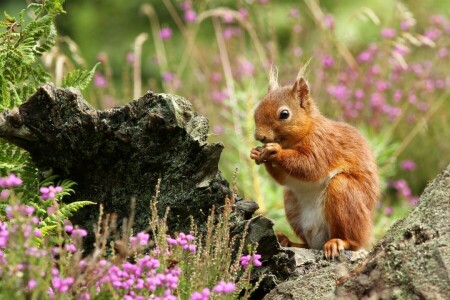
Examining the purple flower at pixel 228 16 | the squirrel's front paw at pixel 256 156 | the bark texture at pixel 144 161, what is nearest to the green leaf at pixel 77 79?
the bark texture at pixel 144 161

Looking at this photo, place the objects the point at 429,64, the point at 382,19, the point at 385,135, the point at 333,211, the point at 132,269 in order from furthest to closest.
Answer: the point at 382,19, the point at 429,64, the point at 385,135, the point at 333,211, the point at 132,269

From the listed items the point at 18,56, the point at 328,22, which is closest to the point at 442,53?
the point at 328,22

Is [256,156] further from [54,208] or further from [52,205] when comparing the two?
[54,208]

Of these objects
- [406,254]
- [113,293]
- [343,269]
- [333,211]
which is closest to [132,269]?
[113,293]

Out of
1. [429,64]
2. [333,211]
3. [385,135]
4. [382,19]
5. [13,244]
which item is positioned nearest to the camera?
[13,244]

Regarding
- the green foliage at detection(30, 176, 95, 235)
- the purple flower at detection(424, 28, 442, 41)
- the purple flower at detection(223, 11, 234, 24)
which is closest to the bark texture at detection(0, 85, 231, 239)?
the green foliage at detection(30, 176, 95, 235)

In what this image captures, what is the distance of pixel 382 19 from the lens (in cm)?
1001

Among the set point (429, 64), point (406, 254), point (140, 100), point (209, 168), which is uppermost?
point (429, 64)

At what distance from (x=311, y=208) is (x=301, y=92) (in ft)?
2.28

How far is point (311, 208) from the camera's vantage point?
14.8ft

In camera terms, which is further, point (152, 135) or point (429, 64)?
point (429, 64)

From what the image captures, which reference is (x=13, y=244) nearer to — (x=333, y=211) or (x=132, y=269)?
(x=132, y=269)

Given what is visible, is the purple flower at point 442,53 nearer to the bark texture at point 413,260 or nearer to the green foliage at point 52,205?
the bark texture at point 413,260

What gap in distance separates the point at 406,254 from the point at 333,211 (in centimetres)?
126
